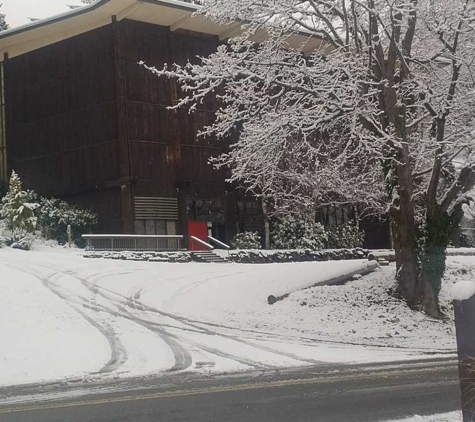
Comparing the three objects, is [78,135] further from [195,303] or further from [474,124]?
[474,124]

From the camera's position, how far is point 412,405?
788cm

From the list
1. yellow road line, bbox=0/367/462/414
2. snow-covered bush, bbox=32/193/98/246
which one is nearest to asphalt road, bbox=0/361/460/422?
yellow road line, bbox=0/367/462/414

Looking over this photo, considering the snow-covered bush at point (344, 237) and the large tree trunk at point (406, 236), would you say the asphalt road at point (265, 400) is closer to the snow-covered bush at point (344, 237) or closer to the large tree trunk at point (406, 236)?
the large tree trunk at point (406, 236)

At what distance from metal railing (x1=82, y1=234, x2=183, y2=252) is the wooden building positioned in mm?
1880

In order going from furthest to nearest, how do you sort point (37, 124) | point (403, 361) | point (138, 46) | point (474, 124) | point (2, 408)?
point (37, 124) < point (138, 46) < point (474, 124) < point (403, 361) < point (2, 408)

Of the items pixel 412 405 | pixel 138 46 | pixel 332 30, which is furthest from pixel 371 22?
pixel 138 46

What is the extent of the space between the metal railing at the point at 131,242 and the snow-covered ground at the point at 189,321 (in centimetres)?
413

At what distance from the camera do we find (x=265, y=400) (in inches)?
321

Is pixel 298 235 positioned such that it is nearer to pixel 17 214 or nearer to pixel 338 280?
pixel 338 280

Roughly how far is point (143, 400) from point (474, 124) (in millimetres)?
11724

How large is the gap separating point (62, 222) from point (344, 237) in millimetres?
15526

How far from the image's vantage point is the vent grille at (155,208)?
108 ft

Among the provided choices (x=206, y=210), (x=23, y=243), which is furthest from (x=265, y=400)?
(x=206, y=210)

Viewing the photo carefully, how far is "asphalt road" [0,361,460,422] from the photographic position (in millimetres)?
7238
